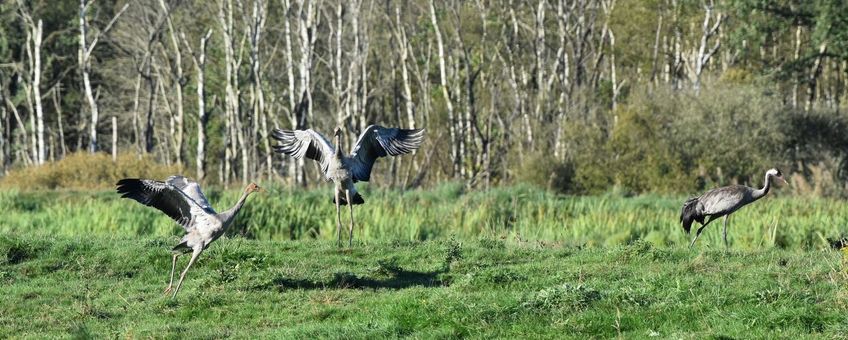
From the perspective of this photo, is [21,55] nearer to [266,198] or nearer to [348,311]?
[266,198]

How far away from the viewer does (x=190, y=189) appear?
497 inches

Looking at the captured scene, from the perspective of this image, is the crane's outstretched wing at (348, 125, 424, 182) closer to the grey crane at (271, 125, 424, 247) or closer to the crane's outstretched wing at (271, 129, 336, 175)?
the grey crane at (271, 125, 424, 247)

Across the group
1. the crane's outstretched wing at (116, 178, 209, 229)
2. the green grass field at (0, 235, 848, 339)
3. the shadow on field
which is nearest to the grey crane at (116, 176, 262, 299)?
the crane's outstretched wing at (116, 178, 209, 229)

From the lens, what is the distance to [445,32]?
41844 millimetres

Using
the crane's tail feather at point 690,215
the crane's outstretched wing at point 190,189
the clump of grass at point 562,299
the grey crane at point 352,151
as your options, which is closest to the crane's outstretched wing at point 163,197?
the crane's outstretched wing at point 190,189

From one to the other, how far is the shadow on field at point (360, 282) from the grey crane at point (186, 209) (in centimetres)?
78

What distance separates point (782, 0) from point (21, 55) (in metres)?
30.1

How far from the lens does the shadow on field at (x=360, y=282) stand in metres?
12.4

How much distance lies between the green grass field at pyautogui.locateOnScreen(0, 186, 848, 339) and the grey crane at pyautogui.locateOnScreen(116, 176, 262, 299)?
0.46 m

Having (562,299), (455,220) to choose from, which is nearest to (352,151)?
(455,220)

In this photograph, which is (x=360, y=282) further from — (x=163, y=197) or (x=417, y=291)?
(x=163, y=197)

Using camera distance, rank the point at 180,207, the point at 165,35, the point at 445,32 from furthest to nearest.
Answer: the point at 165,35 < the point at 445,32 < the point at 180,207

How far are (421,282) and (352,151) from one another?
411 centimetres

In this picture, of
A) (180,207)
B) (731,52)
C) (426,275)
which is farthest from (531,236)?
(731,52)
